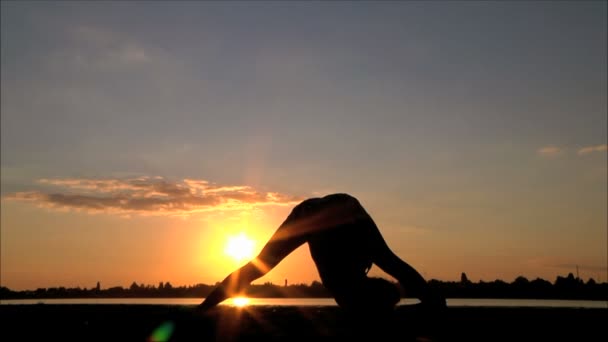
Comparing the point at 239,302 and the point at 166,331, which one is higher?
the point at 166,331

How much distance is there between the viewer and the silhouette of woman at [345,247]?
608 cm

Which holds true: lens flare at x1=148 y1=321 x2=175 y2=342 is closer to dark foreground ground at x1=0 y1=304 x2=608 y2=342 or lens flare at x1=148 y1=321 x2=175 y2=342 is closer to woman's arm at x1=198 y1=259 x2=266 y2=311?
dark foreground ground at x1=0 y1=304 x2=608 y2=342

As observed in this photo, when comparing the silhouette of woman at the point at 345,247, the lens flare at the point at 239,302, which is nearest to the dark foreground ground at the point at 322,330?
the silhouette of woman at the point at 345,247

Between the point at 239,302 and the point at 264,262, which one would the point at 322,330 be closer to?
the point at 264,262

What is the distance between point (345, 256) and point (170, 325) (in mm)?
2884

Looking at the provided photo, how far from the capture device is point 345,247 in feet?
20.3

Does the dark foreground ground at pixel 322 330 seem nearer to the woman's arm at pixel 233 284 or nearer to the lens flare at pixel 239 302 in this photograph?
the woman's arm at pixel 233 284

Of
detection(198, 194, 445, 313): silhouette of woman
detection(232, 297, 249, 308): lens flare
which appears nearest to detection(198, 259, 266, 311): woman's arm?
detection(198, 194, 445, 313): silhouette of woman

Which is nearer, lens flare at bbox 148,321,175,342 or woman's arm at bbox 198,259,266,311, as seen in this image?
woman's arm at bbox 198,259,266,311

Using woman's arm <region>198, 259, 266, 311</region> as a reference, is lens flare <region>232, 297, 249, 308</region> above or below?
below

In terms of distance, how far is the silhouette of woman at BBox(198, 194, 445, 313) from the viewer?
19.9ft

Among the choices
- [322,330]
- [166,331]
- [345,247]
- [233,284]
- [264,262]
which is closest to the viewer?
[233,284]

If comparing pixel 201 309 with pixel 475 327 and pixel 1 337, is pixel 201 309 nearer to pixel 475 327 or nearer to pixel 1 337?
pixel 1 337

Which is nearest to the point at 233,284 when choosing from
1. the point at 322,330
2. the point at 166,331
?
the point at 166,331
